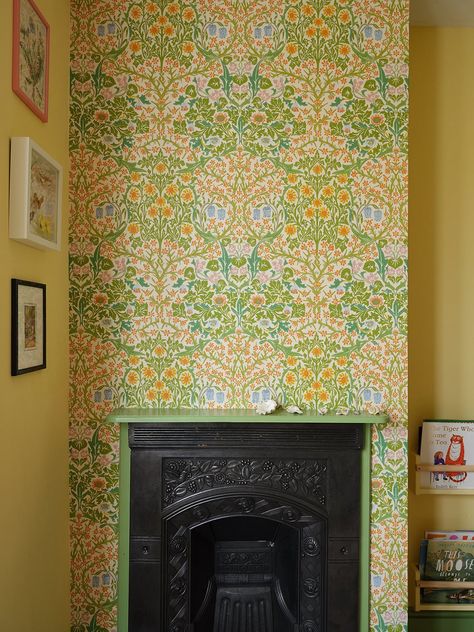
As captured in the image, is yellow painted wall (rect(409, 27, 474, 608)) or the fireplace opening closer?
the fireplace opening

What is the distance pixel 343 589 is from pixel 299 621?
22cm

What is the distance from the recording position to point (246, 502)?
2.17 meters

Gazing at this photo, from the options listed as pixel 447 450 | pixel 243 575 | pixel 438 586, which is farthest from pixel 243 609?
pixel 447 450

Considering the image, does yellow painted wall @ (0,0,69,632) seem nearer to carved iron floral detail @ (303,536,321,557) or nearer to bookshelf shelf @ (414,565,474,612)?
carved iron floral detail @ (303,536,321,557)

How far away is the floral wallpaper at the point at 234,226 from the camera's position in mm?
2213

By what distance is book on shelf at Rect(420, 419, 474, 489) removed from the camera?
2529 millimetres

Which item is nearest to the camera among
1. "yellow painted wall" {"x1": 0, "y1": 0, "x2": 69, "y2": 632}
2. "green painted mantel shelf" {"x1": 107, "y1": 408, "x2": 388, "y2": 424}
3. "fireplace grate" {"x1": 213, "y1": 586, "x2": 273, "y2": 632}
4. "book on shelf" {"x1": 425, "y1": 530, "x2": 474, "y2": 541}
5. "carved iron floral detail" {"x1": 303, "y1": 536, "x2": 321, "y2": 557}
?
"yellow painted wall" {"x1": 0, "y1": 0, "x2": 69, "y2": 632}

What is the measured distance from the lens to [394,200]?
224 cm

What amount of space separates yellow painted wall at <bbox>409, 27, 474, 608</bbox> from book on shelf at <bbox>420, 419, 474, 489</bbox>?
14 cm

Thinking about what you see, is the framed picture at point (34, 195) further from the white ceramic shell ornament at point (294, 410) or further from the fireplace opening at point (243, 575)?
the fireplace opening at point (243, 575)

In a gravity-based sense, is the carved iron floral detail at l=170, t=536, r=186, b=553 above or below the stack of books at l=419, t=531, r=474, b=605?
above

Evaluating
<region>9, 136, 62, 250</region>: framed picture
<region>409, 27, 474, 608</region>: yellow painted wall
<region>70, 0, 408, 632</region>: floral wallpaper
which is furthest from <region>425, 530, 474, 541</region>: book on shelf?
<region>9, 136, 62, 250</region>: framed picture

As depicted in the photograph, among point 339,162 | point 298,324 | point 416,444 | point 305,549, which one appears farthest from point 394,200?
point 305,549

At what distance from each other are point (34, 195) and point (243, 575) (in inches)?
69.3
